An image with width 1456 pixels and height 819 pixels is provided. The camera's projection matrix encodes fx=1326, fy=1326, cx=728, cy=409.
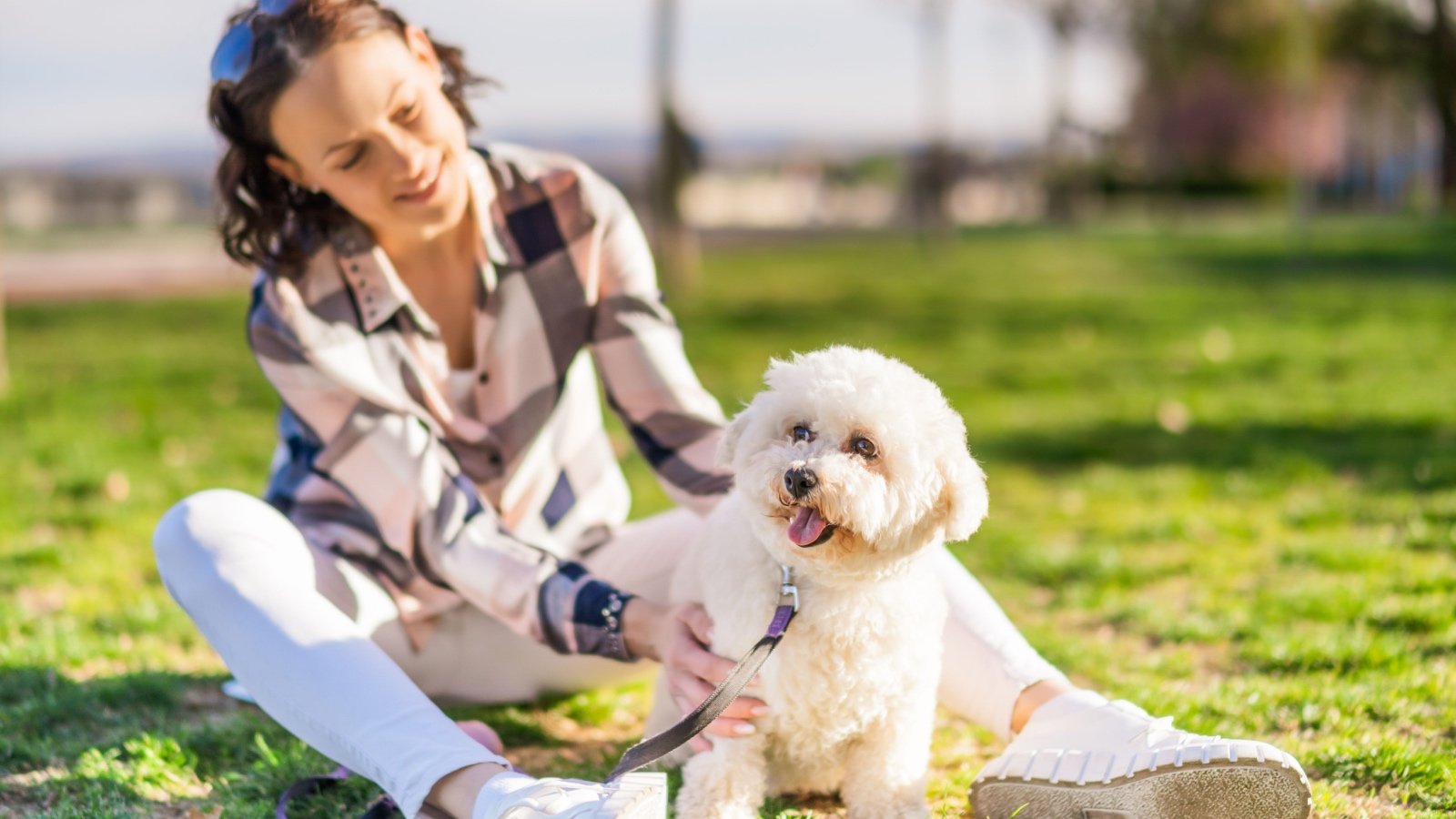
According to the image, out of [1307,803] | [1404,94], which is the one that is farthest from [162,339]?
[1404,94]

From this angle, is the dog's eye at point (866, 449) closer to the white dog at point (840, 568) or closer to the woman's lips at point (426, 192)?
the white dog at point (840, 568)

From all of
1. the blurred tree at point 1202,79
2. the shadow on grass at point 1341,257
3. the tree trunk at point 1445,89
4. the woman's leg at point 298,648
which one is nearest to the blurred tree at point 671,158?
the shadow on grass at point 1341,257

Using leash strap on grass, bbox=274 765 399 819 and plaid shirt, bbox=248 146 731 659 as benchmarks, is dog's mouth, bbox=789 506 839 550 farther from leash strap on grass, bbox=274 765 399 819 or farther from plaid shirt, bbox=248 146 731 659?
leash strap on grass, bbox=274 765 399 819

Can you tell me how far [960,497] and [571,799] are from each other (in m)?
0.76

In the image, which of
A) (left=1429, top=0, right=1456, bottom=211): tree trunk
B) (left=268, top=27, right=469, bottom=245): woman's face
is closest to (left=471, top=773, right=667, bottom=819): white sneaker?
(left=268, top=27, right=469, bottom=245): woman's face

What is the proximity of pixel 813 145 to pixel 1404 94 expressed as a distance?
123ft

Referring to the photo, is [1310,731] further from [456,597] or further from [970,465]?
[456,597]

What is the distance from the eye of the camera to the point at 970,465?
6.91 feet

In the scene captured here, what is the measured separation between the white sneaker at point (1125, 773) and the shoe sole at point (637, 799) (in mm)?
624

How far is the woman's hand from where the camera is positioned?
2.21 metres

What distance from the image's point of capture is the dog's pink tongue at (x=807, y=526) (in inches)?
79.2

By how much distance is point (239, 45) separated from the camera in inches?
102

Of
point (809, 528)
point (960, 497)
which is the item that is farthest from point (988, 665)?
point (809, 528)

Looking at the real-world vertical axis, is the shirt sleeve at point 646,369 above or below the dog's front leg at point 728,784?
above
